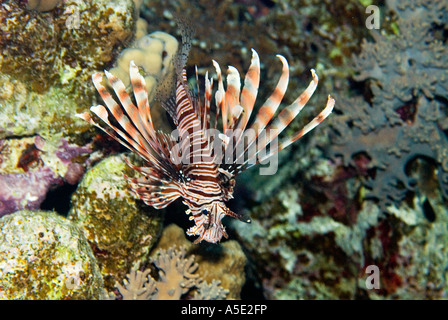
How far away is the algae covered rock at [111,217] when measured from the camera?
3.33 meters

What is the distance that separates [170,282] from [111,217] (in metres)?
1.04

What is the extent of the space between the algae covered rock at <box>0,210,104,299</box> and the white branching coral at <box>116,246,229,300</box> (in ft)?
1.21

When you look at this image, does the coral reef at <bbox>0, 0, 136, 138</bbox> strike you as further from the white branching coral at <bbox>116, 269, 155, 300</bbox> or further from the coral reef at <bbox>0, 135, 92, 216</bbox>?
the white branching coral at <bbox>116, 269, 155, 300</bbox>

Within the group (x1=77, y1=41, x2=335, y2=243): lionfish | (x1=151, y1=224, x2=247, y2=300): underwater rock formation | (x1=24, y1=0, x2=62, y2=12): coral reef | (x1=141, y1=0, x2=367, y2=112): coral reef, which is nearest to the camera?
(x1=77, y1=41, x2=335, y2=243): lionfish

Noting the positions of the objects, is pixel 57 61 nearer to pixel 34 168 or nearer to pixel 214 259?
pixel 34 168

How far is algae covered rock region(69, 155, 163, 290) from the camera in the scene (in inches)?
→ 131

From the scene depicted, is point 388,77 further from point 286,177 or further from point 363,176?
point 286,177

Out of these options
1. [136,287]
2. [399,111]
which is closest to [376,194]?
[399,111]

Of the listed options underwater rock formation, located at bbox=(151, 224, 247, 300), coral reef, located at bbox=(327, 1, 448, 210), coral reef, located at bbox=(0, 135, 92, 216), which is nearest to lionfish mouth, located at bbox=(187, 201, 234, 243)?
underwater rock formation, located at bbox=(151, 224, 247, 300)

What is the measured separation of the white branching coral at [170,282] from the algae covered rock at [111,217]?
0.21 m

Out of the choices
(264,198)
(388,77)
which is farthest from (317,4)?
(264,198)

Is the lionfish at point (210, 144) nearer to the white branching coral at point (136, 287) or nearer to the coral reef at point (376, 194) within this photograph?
the white branching coral at point (136, 287)

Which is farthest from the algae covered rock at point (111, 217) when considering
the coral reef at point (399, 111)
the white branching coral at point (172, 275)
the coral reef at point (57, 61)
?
the coral reef at point (399, 111)

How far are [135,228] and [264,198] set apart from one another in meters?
1.76
